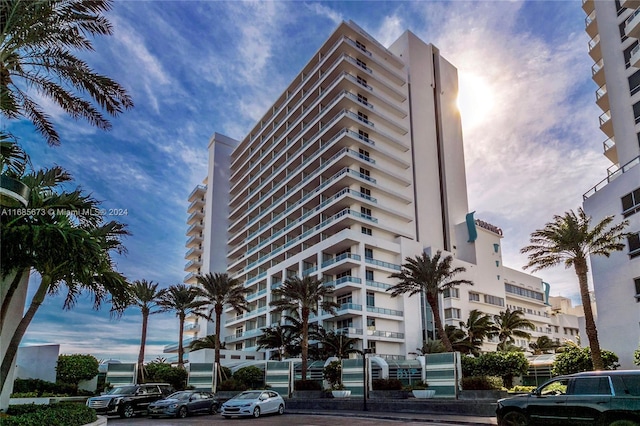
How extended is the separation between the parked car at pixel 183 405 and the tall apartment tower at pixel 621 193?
83.0 feet

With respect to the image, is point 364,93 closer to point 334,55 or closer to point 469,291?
point 334,55

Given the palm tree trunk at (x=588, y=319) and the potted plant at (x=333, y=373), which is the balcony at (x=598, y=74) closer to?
the palm tree trunk at (x=588, y=319)

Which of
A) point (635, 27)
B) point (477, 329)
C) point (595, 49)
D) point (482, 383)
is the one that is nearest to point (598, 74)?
point (595, 49)

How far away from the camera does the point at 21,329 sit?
45.3 ft

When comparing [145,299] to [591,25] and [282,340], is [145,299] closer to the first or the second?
[282,340]

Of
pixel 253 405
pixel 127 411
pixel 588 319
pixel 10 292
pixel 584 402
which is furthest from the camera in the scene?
pixel 588 319

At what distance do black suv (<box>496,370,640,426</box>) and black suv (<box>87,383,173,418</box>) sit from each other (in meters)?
19.3

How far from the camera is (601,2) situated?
42.6 m

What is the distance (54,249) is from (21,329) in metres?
2.96

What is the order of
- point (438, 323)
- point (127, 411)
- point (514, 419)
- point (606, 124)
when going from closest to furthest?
point (514, 419) < point (127, 411) < point (438, 323) < point (606, 124)

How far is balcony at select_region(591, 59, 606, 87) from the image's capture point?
47.8 m

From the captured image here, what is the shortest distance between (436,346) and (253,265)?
38.2m

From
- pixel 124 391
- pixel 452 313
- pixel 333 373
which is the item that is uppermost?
pixel 452 313

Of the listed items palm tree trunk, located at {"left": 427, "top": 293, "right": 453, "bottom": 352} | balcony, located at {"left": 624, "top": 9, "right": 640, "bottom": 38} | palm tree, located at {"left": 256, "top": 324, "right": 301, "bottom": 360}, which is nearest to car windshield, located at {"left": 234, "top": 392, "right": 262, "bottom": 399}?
palm tree trunk, located at {"left": 427, "top": 293, "right": 453, "bottom": 352}
